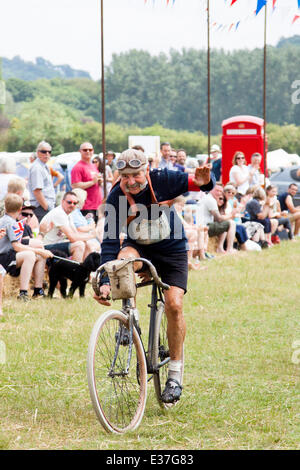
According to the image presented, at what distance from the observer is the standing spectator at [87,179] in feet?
40.6

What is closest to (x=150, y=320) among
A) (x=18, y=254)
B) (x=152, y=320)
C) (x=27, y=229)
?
(x=152, y=320)

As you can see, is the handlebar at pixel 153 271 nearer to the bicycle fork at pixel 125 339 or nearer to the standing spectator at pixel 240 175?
the bicycle fork at pixel 125 339

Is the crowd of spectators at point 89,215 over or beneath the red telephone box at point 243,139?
beneath

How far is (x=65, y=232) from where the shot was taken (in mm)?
10203

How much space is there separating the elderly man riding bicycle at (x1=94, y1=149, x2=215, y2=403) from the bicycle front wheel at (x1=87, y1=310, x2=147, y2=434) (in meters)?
0.27

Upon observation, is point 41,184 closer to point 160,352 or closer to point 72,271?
point 72,271

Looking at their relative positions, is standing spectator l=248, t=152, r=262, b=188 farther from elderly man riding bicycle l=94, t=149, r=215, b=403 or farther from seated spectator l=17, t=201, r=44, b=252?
elderly man riding bicycle l=94, t=149, r=215, b=403

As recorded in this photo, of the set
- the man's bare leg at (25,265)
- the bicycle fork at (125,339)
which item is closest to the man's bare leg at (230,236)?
the man's bare leg at (25,265)

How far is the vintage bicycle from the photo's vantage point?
462cm

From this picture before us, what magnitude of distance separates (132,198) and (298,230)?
13.8 meters

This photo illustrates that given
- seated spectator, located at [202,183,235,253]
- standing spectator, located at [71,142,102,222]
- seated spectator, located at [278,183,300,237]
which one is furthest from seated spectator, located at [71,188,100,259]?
seated spectator, located at [278,183,300,237]

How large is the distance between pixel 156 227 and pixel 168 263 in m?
0.28

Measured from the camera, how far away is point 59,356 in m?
6.98
